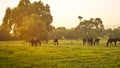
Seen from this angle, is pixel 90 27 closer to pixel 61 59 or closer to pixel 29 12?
pixel 29 12

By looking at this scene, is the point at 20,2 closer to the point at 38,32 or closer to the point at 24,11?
the point at 24,11

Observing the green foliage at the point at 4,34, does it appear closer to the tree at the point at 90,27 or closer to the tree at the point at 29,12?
the tree at the point at 29,12

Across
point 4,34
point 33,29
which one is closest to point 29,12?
point 33,29

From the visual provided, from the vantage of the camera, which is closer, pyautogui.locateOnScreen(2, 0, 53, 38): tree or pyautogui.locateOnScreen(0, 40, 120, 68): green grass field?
pyautogui.locateOnScreen(0, 40, 120, 68): green grass field

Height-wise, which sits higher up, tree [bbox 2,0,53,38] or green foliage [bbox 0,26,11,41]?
tree [bbox 2,0,53,38]

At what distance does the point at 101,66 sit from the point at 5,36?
256 ft

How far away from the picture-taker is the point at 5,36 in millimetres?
93562

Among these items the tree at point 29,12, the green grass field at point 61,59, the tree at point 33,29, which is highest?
the tree at point 29,12

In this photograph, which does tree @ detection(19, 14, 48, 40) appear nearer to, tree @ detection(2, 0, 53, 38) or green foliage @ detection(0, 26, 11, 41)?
tree @ detection(2, 0, 53, 38)

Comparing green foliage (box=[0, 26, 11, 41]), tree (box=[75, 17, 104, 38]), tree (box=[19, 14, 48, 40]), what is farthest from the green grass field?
tree (box=[75, 17, 104, 38])

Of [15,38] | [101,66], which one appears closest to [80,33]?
[15,38]

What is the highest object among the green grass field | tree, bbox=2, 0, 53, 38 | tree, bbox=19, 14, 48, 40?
tree, bbox=2, 0, 53, 38

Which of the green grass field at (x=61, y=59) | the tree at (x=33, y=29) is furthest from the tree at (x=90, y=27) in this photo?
the green grass field at (x=61, y=59)

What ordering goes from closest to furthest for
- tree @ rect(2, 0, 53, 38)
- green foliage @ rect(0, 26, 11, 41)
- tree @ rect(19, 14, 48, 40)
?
tree @ rect(19, 14, 48, 40) → tree @ rect(2, 0, 53, 38) → green foliage @ rect(0, 26, 11, 41)
